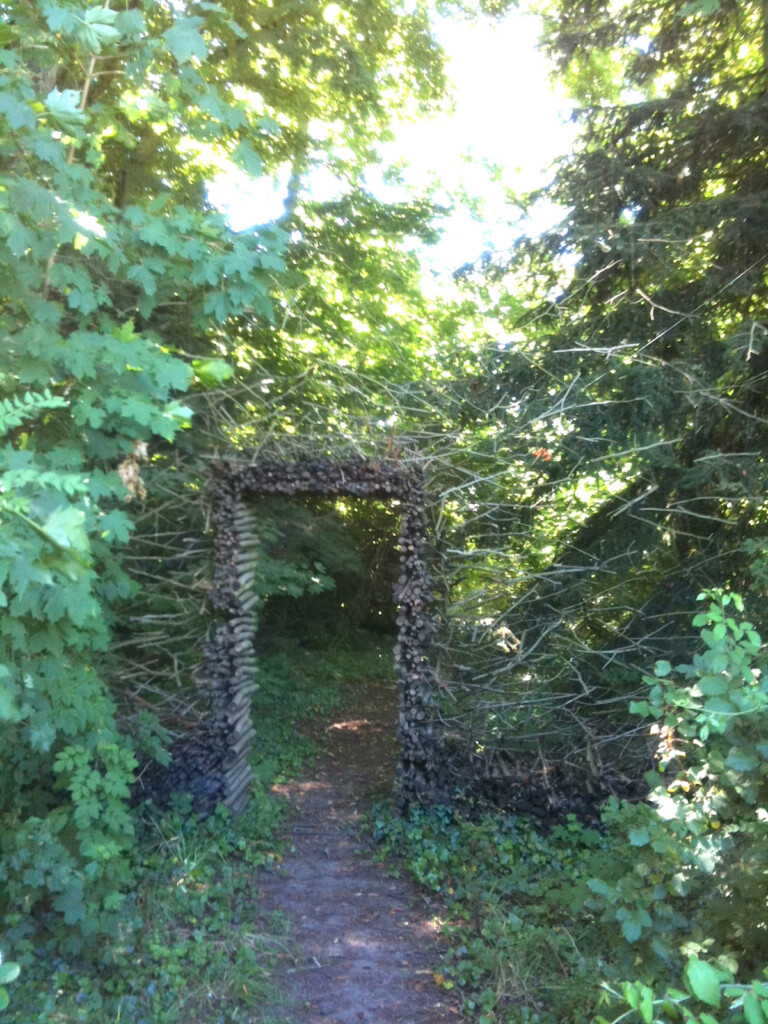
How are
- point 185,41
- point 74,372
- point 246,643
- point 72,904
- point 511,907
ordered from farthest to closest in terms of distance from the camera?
point 246,643 → point 511,907 → point 72,904 → point 185,41 → point 74,372

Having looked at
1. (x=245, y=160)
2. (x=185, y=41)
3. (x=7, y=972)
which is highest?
(x=185, y=41)

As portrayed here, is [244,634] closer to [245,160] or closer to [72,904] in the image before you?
[72,904]

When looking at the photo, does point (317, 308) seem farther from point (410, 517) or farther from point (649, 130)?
point (649, 130)

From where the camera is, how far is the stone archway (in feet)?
21.0

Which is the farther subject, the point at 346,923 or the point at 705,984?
the point at 346,923

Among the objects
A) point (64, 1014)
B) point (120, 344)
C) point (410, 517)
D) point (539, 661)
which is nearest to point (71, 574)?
point (120, 344)

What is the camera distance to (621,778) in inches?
245

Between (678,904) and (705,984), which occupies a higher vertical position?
(705,984)

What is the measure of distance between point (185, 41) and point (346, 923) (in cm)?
528

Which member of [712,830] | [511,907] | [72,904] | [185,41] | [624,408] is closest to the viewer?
[712,830]

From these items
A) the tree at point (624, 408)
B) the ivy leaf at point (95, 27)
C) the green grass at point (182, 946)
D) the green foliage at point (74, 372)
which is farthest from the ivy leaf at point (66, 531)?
the tree at point (624, 408)

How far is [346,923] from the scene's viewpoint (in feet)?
17.2

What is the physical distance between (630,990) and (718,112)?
22.7 feet

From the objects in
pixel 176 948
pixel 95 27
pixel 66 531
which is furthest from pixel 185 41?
pixel 176 948
